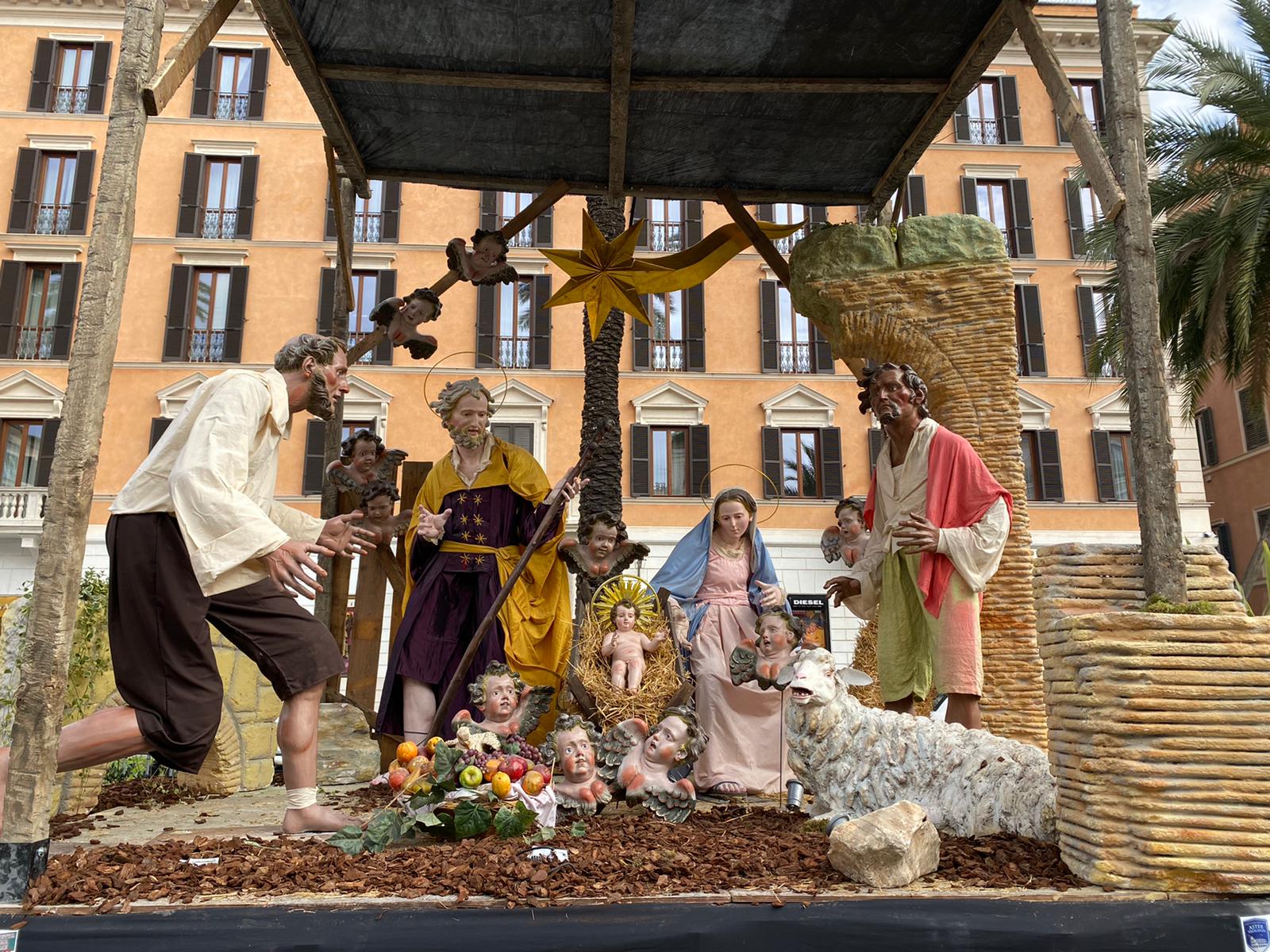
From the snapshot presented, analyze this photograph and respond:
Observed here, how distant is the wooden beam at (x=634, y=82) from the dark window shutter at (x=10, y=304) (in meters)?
19.3

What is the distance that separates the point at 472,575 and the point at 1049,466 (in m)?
18.7

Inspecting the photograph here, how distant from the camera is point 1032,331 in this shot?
22.1 metres

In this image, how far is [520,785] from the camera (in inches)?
145

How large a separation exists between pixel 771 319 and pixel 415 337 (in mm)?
15799

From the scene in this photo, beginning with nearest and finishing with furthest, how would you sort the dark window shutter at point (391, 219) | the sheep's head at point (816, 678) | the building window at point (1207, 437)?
the sheep's head at point (816, 678) < the dark window shutter at point (391, 219) < the building window at point (1207, 437)

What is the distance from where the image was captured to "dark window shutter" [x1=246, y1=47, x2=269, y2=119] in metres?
22.5

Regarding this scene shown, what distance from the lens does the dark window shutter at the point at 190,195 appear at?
2169cm

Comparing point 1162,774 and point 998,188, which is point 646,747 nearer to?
point 1162,774

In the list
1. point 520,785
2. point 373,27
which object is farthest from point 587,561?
point 373,27

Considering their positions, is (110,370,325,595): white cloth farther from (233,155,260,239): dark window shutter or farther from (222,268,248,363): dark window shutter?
(233,155,260,239): dark window shutter

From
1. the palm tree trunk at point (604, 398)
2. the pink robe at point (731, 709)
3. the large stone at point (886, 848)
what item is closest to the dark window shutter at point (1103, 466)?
the palm tree trunk at point (604, 398)

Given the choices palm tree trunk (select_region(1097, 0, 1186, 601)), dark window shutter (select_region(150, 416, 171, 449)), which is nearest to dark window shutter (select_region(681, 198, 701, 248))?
dark window shutter (select_region(150, 416, 171, 449))

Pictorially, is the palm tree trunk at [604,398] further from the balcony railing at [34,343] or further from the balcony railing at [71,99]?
the balcony railing at [71,99]

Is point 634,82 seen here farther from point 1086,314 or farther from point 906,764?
point 1086,314
